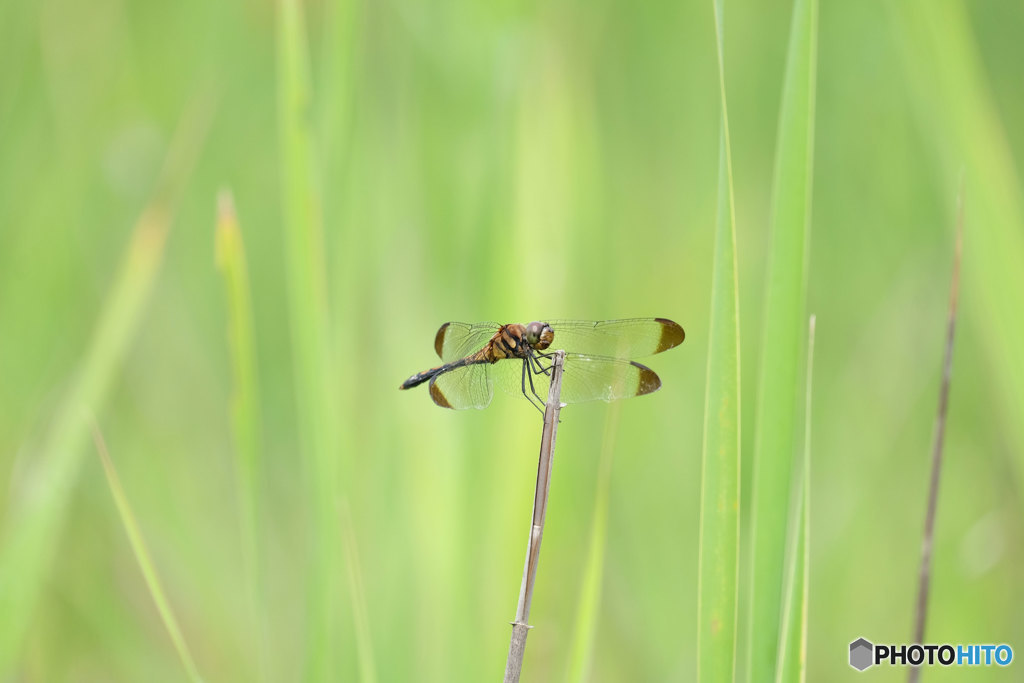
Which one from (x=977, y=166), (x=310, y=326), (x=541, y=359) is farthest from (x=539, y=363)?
(x=977, y=166)

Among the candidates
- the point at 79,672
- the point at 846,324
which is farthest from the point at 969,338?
the point at 79,672

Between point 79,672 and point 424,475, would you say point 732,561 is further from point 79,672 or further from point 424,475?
point 79,672

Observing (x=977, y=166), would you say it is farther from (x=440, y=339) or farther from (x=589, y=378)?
(x=440, y=339)

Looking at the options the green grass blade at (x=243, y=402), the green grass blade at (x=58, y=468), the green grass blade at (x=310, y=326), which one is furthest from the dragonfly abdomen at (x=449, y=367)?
the green grass blade at (x=58, y=468)

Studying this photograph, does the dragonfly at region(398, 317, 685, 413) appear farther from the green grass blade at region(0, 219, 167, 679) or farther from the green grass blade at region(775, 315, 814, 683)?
the green grass blade at region(0, 219, 167, 679)

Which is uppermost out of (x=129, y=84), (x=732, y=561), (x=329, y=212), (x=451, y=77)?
(x=129, y=84)

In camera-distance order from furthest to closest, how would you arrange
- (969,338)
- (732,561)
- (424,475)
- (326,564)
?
(969,338) < (424,475) < (326,564) < (732,561)

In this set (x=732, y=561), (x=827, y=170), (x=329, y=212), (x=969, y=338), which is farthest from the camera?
(x=827, y=170)
